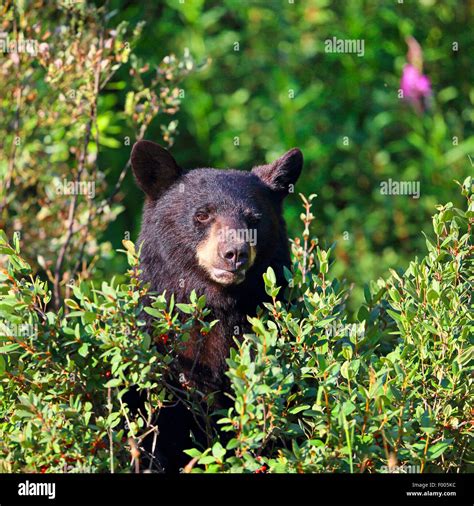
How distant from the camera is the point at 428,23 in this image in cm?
→ 1078

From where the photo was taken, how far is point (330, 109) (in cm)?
1046

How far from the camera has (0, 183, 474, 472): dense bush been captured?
4020mm

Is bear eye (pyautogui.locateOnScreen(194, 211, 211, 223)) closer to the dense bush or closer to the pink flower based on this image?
the dense bush

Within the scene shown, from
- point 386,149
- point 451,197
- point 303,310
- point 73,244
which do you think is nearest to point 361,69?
point 386,149

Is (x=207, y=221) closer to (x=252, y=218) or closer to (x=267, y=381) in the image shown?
(x=252, y=218)

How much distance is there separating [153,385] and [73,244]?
3.08 meters

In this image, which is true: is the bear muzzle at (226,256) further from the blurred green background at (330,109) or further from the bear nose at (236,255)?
the blurred green background at (330,109)

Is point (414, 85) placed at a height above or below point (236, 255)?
above

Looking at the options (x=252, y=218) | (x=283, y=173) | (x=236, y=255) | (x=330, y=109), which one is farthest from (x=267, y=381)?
(x=330, y=109)

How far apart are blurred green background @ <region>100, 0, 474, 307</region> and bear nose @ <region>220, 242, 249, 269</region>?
480 centimetres

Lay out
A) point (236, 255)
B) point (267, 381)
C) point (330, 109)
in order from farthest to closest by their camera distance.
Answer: point (330, 109)
point (236, 255)
point (267, 381)

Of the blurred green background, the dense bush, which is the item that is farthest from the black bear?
the blurred green background

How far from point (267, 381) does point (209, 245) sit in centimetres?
125

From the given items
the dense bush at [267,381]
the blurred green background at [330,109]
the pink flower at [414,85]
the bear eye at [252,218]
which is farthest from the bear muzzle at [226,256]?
the pink flower at [414,85]
